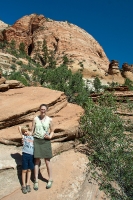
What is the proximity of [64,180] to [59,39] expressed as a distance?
62.1 meters

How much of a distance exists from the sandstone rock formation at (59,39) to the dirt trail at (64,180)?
48035 mm

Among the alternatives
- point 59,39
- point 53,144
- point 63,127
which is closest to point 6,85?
point 63,127

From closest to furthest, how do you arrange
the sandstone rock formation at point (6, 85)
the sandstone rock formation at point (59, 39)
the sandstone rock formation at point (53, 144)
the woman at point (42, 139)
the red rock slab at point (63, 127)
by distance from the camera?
1. the woman at point (42, 139)
2. the sandstone rock formation at point (53, 144)
3. the red rock slab at point (63, 127)
4. the sandstone rock formation at point (6, 85)
5. the sandstone rock formation at point (59, 39)

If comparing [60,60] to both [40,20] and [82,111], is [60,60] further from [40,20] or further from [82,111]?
[82,111]

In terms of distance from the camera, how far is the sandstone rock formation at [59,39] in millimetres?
60500

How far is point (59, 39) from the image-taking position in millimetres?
65625

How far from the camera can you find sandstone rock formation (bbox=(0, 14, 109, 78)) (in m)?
60.5

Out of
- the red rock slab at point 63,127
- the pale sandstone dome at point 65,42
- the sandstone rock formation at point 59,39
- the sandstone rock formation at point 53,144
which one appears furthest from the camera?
the sandstone rock formation at point 59,39

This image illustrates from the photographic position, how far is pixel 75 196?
615 cm

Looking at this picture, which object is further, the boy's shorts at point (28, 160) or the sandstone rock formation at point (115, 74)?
the sandstone rock formation at point (115, 74)

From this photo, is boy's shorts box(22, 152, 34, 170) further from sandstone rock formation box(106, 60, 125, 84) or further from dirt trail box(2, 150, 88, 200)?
sandstone rock formation box(106, 60, 125, 84)

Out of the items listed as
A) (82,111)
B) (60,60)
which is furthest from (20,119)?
(60,60)

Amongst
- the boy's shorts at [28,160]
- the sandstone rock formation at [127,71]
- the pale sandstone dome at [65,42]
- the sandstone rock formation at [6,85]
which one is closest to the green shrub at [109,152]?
the boy's shorts at [28,160]

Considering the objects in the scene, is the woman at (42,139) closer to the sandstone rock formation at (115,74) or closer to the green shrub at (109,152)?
the green shrub at (109,152)
